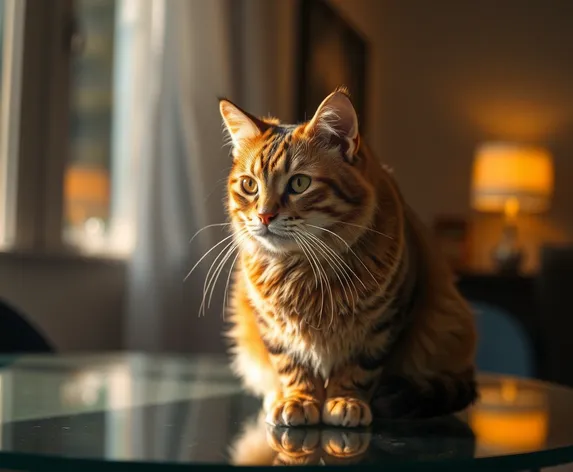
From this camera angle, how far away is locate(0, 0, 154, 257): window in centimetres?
202

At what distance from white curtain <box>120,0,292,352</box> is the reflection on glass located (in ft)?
0.57

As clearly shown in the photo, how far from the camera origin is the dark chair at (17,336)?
158 centimetres

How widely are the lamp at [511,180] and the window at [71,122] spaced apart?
1.90 meters

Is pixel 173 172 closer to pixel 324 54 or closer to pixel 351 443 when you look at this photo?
pixel 324 54

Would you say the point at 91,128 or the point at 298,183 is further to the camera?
the point at 91,128

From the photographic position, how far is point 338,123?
0.84 meters

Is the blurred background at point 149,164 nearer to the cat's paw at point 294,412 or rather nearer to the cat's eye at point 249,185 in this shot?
the cat's eye at point 249,185

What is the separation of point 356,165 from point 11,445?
0.45m

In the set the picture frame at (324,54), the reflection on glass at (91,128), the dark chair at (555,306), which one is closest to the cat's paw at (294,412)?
the reflection on glass at (91,128)

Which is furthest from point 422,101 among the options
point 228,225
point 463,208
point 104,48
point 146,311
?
point 228,225

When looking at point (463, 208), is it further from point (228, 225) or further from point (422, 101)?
point (228, 225)

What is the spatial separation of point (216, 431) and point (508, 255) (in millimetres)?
3128

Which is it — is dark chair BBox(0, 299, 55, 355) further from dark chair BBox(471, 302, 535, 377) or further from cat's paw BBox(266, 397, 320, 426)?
dark chair BBox(471, 302, 535, 377)

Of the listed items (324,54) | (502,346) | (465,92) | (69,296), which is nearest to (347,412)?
(502,346)
